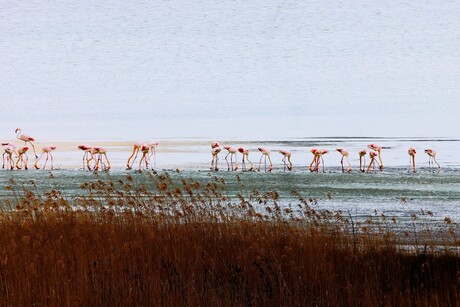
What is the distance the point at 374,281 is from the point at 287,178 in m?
20.6

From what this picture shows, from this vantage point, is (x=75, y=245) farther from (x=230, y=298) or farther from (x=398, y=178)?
(x=398, y=178)

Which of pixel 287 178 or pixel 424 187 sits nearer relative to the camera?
pixel 424 187

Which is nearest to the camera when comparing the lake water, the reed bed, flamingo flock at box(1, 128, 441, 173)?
the reed bed

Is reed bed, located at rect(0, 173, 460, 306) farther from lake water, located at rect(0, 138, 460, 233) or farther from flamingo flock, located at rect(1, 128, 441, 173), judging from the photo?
flamingo flock, located at rect(1, 128, 441, 173)

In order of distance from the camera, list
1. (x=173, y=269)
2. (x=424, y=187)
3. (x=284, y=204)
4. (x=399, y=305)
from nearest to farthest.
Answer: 1. (x=399, y=305)
2. (x=173, y=269)
3. (x=284, y=204)
4. (x=424, y=187)

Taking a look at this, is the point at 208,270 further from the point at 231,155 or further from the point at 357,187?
the point at 231,155

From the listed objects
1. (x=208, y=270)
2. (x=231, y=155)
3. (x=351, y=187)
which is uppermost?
(x=231, y=155)

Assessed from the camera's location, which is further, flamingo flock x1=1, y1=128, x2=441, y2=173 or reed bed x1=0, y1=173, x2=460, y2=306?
flamingo flock x1=1, y1=128, x2=441, y2=173

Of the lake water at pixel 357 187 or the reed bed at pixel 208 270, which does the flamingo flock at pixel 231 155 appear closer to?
the lake water at pixel 357 187

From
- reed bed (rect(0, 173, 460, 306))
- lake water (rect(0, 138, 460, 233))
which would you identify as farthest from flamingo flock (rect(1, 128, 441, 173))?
reed bed (rect(0, 173, 460, 306))

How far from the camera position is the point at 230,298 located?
305 inches

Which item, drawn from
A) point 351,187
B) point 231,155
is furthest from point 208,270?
point 231,155

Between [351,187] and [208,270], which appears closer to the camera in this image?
[208,270]

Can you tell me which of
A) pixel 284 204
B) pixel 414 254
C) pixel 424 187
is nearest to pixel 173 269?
pixel 414 254
